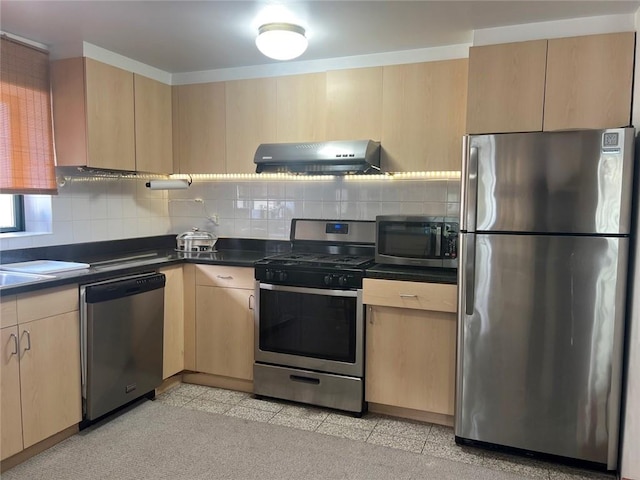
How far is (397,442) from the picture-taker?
8.45 feet

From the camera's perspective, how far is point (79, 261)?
10.2 ft

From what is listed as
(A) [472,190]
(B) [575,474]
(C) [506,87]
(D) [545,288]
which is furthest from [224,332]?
(C) [506,87]

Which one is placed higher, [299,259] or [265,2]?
[265,2]

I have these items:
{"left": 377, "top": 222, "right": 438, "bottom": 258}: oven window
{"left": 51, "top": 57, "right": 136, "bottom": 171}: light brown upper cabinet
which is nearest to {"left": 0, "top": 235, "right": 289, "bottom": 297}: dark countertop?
{"left": 51, "top": 57, "right": 136, "bottom": 171}: light brown upper cabinet

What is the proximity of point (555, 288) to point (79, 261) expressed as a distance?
2.84 meters

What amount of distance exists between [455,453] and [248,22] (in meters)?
2.51

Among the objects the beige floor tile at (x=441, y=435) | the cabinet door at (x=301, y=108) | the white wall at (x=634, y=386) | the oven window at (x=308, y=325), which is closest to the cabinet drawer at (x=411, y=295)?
the oven window at (x=308, y=325)

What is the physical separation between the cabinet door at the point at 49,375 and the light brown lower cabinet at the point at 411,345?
1624mm

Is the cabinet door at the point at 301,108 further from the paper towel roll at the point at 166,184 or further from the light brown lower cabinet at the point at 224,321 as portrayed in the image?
the light brown lower cabinet at the point at 224,321

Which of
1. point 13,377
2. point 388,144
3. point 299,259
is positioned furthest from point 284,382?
point 388,144

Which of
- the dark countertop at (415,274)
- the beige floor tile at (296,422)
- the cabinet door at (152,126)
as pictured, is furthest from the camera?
the cabinet door at (152,126)

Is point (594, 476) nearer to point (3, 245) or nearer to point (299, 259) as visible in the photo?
point (299, 259)

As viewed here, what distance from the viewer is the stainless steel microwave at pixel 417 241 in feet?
9.05

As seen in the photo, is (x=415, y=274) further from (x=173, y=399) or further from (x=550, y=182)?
(x=173, y=399)
